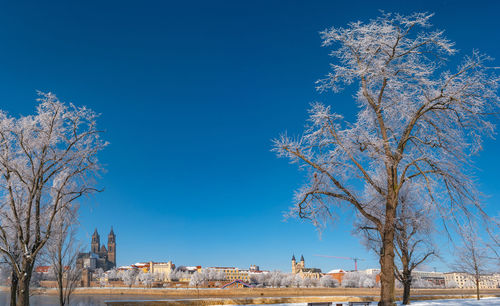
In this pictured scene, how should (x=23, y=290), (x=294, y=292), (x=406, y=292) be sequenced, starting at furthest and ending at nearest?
(x=294, y=292) < (x=406, y=292) < (x=23, y=290)

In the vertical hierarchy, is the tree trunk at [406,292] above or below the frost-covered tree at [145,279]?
above

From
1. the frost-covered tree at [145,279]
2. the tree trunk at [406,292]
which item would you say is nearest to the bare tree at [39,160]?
the tree trunk at [406,292]

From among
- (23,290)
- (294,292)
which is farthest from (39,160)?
(294,292)

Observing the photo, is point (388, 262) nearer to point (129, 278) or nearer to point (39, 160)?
point (39, 160)

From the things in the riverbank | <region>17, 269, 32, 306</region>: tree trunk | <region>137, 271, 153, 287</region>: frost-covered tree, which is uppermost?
<region>17, 269, 32, 306</region>: tree trunk

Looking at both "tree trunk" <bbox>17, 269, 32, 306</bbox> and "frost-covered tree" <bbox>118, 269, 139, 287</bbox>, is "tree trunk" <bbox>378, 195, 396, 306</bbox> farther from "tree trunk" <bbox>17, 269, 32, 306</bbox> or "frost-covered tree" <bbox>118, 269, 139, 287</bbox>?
"frost-covered tree" <bbox>118, 269, 139, 287</bbox>

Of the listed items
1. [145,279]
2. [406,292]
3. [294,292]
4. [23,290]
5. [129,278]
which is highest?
[23,290]

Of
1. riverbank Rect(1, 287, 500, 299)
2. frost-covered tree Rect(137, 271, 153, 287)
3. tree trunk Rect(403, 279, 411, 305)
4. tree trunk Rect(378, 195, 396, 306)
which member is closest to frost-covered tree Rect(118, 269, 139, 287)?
frost-covered tree Rect(137, 271, 153, 287)

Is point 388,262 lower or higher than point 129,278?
higher

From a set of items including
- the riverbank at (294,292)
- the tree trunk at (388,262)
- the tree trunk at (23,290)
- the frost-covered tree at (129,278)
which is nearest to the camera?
the tree trunk at (388,262)

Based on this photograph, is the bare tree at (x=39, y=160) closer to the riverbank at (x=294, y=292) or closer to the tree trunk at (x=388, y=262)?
the tree trunk at (x=388, y=262)

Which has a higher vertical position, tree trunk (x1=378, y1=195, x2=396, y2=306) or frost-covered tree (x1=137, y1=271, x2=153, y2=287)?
tree trunk (x1=378, y1=195, x2=396, y2=306)

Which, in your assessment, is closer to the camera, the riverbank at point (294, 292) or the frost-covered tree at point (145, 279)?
the riverbank at point (294, 292)

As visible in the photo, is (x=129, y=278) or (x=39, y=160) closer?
(x=39, y=160)
